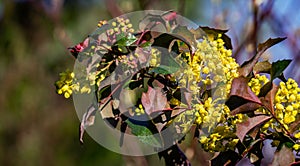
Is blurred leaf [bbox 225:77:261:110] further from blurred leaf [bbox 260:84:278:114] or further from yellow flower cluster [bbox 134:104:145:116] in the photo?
yellow flower cluster [bbox 134:104:145:116]

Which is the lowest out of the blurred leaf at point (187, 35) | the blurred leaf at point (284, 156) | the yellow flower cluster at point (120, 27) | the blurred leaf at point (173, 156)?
the blurred leaf at point (284, 156)

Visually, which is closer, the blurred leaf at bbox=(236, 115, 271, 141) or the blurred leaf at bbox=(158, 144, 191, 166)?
the blurred leaf at bbox=(236, 115, 271, 141)

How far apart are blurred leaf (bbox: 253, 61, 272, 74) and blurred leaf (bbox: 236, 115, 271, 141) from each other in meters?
0.10

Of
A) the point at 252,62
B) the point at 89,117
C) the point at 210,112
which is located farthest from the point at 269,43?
the point at 89,117

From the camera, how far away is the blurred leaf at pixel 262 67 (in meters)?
0.80

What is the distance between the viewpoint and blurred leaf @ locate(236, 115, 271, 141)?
27.4 inches

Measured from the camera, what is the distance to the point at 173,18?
0.83 meters

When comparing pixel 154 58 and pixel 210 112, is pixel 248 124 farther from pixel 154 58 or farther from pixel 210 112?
pixel 154 58

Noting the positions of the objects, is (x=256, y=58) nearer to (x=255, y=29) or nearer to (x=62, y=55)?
(x=255, y=29)

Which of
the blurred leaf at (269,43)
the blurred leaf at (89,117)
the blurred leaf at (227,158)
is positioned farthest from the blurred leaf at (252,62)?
the blurred leaf at (89,117)

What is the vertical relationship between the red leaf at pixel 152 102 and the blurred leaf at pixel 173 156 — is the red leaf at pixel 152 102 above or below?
above

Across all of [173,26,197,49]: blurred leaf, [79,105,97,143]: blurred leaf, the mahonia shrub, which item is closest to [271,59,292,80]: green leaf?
the mahonia shrub

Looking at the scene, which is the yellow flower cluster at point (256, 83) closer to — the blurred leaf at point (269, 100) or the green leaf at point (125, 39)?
the blurred leaf at point (269, 100)

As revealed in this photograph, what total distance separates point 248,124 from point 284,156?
3.0 inches
